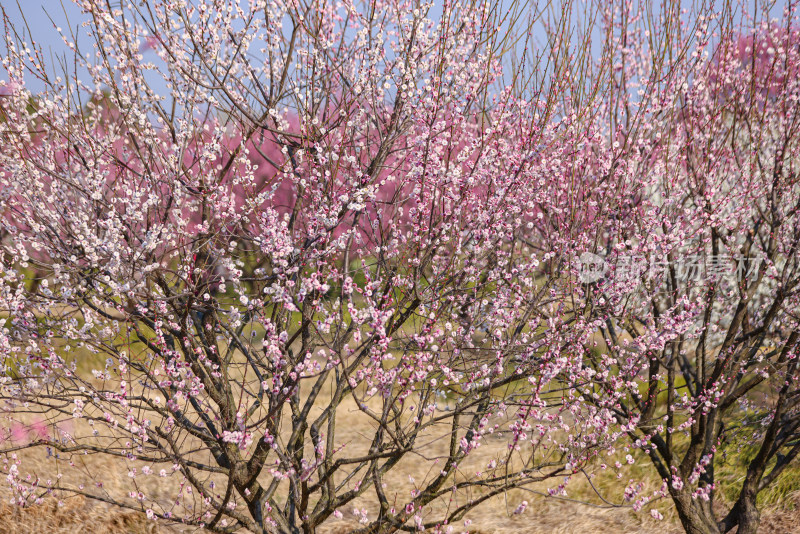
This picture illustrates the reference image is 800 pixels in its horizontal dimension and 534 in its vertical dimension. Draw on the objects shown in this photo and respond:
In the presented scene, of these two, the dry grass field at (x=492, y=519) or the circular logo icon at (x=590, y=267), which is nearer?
the circular logo icon at (x=590, y=267)

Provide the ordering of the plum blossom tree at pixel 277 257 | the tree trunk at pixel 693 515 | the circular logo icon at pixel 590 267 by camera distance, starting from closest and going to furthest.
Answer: the plum blossom tree at pixel 277 257
the circular logo icon at pixel 590 267
the tree trunk at pixel 693 515

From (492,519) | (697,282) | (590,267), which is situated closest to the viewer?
(590,267)

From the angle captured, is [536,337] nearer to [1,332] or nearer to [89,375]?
[1,332]

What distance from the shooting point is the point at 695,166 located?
20.6 ft

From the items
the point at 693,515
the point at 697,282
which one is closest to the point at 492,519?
the point at 693,515

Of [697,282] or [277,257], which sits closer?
[277,257]

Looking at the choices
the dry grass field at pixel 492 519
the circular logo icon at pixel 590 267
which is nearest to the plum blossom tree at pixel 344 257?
the circular logo icon at pixel 590 267

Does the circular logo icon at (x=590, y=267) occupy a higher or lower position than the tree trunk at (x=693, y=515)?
higher

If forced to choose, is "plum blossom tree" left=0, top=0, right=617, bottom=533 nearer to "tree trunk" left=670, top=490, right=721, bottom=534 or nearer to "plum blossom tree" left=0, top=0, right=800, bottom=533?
"plum blossom tree" left=0, top=0, right=800, bottom=533

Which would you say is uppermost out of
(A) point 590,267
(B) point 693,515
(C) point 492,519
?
(A) point 590,267

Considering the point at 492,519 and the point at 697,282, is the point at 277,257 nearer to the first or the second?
the point at 697,282

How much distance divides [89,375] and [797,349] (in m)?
11.6

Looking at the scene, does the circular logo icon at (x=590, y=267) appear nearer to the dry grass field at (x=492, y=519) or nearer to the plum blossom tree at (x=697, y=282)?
the plum blossom tree at (x=697, y=282)

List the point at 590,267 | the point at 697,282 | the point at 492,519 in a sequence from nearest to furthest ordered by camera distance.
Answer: the point at 590,267 < the point at 697,282 < the point at 492,519
